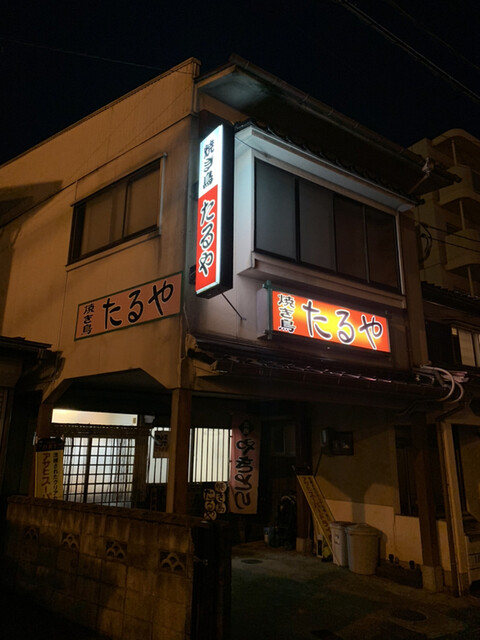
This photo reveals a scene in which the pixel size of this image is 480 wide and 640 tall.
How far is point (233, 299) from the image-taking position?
28.4 ft

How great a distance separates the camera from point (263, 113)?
10172mm

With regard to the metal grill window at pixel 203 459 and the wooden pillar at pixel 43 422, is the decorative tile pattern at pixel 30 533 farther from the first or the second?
the metal grill window at pixel 203 459

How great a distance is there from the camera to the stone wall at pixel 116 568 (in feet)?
17.3

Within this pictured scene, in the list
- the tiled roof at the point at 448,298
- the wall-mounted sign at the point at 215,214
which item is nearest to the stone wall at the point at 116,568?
the wall-mounted sign at the point at 215,214

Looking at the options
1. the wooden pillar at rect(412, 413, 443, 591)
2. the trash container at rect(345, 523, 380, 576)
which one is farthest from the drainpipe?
the trash container at rect(345, 523, 380, 576)

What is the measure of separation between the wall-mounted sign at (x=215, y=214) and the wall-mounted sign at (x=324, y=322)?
5.46ft

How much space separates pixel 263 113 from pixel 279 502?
34.1 feet

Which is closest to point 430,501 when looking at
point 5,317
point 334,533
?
point 334,533

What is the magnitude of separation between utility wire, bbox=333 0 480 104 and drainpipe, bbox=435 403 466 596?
668 cm

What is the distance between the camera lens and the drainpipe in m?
9.62

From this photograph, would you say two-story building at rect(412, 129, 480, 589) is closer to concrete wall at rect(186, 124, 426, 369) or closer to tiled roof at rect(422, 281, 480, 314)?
tiled roof at rect(422, 281, 480, 314)

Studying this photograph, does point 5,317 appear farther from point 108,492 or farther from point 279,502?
point 279,502

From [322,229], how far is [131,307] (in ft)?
15.6

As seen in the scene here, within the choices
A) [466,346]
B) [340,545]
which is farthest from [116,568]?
[466,346]
